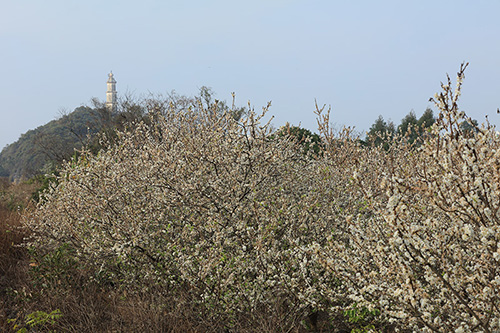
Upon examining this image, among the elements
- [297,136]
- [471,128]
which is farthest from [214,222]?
[297,136]

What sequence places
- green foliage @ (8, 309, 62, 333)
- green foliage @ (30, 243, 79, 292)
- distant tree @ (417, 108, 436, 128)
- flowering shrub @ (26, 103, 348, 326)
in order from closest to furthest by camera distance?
flowering shrub @ (26, 103, 348, 326)
green foliage @ (8, 309, 62, 333)
green foliage @ (30, 243, 79, 292)
distant tree @ (417, 108, 436, 128)

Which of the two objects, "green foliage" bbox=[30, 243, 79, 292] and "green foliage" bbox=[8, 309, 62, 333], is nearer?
"green foliage" bbox=[8, 309, 62, 333]

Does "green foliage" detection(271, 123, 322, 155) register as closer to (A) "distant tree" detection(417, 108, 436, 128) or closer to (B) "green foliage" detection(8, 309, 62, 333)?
(B) "green foliage" detection(8, 309, 62, 333)

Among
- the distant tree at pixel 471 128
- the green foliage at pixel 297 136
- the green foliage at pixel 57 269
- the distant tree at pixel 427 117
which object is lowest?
the green foliage at pixel 57 269

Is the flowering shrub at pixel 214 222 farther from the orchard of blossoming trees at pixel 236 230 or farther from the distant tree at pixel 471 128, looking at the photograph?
the distant tree at pixel 471 128

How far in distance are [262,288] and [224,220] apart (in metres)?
0.83

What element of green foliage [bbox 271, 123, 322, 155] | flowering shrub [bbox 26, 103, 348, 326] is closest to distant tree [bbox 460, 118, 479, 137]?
flowering shrub [bbox 26, 103, 348, 326]

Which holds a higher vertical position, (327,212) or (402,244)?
(327,212)

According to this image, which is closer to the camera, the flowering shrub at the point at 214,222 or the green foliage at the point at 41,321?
the flowering shrub at the point at 214,222

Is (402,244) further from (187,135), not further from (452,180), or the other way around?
(187,135)

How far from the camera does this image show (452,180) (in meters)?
2.48

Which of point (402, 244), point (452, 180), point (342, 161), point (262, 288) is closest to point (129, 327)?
point (262, 288)

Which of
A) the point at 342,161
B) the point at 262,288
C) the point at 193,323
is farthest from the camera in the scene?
the point at 342,161

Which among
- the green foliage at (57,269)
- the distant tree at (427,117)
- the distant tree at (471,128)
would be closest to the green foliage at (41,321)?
the green foliage at (57,269)
